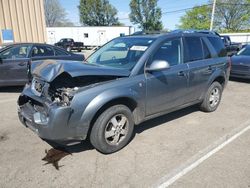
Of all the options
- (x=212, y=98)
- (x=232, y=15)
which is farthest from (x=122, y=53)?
(x=232, y=15)

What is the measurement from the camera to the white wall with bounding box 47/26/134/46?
38.5 meters

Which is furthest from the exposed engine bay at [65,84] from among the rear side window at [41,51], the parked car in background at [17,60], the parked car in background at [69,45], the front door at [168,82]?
the parked car in background at [69,45]

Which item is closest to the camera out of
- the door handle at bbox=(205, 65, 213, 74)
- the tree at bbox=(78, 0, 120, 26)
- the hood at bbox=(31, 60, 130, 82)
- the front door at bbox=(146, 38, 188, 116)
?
the hood at bbox=(31, 60, 130, 82)

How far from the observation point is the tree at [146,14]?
172 feet

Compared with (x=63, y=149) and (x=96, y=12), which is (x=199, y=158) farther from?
(x=96, y=12)

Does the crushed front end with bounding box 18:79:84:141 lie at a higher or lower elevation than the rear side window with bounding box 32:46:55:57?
lower

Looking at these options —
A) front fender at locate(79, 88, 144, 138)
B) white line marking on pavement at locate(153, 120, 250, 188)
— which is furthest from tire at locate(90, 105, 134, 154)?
white line marking on pavement at locate(153, 120, 250, 188)

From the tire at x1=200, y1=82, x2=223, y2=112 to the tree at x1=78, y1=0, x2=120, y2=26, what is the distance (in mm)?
51918

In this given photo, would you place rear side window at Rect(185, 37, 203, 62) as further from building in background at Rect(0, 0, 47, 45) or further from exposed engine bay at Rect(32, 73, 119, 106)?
building in background at Rect(0, 0, 47, 45)

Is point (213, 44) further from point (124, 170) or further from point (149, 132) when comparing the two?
point (124, 170)

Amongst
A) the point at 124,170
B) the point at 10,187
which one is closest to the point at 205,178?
the point at 124,170

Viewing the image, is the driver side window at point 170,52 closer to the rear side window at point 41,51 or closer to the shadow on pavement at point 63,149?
the shadow on pavement at point 63,149

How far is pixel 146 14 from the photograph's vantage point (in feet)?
173

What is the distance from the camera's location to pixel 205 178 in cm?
291
